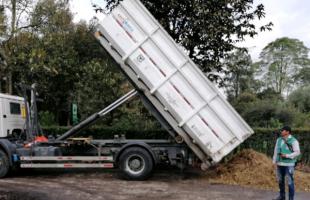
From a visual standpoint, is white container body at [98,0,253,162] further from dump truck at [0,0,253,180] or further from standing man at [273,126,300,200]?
standing man at [273,126,300,200]

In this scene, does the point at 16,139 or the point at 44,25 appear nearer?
the point at 16,139

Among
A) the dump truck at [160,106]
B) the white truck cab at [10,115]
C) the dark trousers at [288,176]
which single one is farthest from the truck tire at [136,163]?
the white truck cab at [10,115]

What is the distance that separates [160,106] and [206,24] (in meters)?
3.84

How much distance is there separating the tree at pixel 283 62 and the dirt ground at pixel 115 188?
4930 centimetres

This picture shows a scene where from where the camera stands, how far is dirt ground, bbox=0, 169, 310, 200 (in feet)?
30.3

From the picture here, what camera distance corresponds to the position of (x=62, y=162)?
38.2ft

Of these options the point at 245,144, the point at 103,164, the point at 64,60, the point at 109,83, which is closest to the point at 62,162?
the point at 103,164

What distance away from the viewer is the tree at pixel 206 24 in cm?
1330

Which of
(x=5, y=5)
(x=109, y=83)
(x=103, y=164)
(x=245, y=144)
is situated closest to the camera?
(x=103, y=164)

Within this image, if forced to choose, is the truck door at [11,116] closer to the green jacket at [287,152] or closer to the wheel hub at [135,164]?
the wheel hub at [135,164]

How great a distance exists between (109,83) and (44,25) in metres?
4.99

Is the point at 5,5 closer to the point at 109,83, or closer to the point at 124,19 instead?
the point at 109,83

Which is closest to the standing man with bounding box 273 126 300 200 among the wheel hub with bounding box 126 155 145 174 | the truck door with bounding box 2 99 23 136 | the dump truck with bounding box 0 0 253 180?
the dump truck with bounding box 0 0 253 180

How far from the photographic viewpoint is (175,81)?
34.9ft
